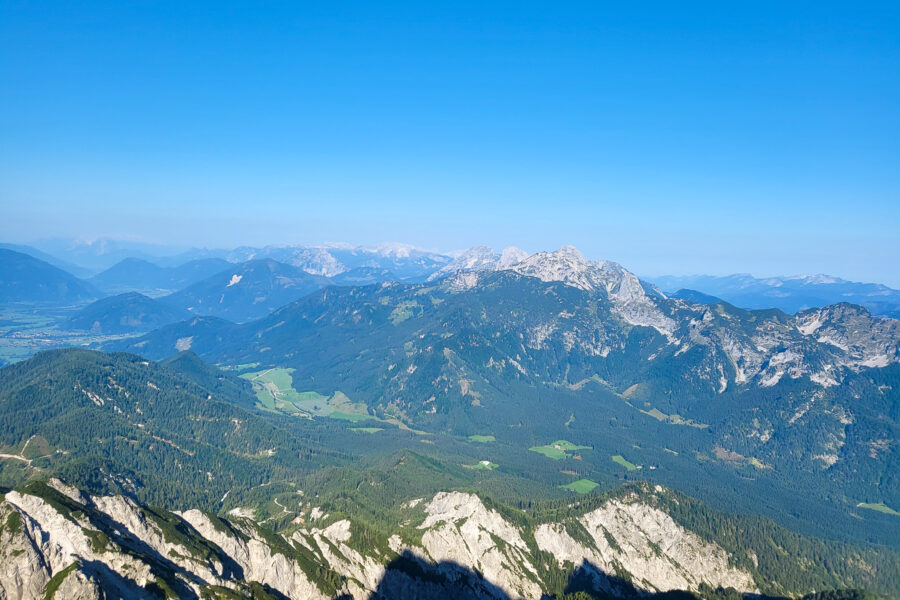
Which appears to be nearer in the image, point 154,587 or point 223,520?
point 154,587

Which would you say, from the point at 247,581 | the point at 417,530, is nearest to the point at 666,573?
the point at 417,530

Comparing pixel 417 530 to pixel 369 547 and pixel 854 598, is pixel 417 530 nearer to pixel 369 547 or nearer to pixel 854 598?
pixel 369 547

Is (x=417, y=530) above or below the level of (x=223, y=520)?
below

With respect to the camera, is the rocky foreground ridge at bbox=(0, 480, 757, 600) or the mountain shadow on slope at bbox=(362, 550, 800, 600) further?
the mountain shadow on slope at bbox=(362, 550, 800, 600)

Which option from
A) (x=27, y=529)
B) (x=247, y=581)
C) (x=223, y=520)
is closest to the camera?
(x=27, y=529)

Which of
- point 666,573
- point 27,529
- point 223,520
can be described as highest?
point 27,529

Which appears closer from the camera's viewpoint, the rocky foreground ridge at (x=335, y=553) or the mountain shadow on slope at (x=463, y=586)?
the rocky foreground ridge at (x=335, y=553)

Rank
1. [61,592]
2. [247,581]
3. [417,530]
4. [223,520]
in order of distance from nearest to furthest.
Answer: [61,592], [247,581], [223,520], [417,530]

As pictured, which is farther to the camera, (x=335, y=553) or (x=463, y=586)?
(x=463, y=586)
